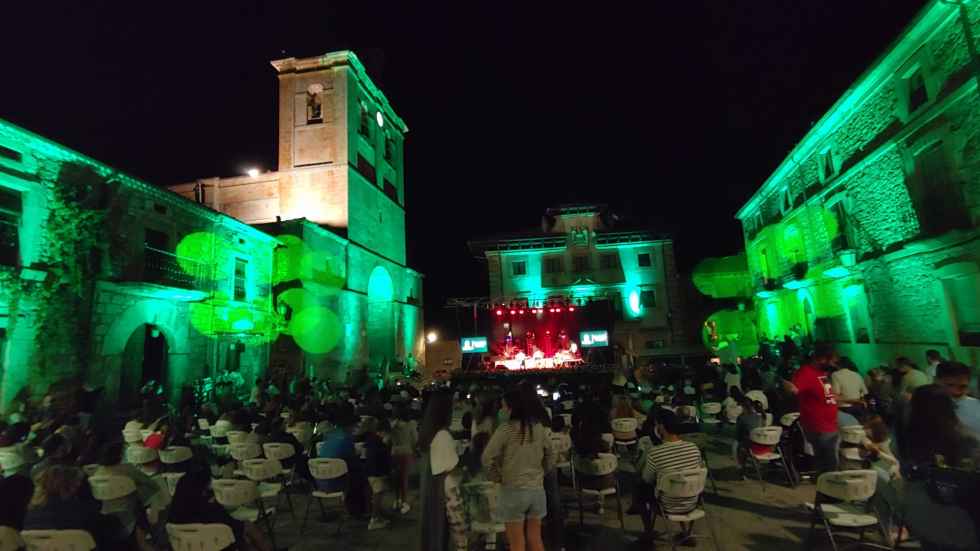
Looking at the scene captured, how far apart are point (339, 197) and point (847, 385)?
21.3 metres

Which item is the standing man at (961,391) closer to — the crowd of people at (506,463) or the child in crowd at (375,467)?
the crowd of people at (506,463)

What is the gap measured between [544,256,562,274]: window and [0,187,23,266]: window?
77.0 feet

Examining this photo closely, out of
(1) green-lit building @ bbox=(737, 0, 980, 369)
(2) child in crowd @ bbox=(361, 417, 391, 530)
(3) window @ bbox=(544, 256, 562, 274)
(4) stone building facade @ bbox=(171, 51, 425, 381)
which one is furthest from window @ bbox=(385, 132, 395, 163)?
(2) child in crowd @ bbox=(361, 417, 391, 530)

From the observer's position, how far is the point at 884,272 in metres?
12.9

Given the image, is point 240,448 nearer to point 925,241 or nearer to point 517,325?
point 925,241

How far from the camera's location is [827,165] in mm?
15672

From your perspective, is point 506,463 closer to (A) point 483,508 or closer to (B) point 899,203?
(A) point 483,508

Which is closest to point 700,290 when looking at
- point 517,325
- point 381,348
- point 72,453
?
point 517,325

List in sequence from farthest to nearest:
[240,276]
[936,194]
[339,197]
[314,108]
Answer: [314,108], [339,197], [240,276], [936,194]

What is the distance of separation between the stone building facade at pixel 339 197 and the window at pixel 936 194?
19207mm

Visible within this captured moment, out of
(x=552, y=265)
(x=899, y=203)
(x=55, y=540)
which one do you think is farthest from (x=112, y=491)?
(x=552, y=265)

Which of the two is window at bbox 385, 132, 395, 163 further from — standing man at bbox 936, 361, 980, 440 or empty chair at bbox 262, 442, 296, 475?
standing man at bbox 936, 361, 980, 440

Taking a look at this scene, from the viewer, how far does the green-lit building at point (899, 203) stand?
9867 mm

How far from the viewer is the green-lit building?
987 centimetres
